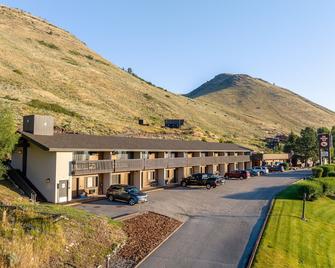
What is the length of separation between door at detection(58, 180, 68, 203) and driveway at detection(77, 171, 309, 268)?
2.04m

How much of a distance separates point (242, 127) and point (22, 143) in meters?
124

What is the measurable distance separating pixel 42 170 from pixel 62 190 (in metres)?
2.75

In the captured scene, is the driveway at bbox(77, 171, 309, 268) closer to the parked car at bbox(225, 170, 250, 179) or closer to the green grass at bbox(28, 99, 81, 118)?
the parked car at bbox(225, 170, 250, 179)

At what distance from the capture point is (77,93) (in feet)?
327

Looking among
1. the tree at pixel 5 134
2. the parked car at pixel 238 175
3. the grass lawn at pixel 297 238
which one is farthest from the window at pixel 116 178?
the parked car at pixel 238 175

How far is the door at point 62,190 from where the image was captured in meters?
31.1

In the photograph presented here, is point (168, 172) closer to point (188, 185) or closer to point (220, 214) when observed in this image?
point (188, 185)

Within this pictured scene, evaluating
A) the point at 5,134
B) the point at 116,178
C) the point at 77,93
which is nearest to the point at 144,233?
the point at 5,134

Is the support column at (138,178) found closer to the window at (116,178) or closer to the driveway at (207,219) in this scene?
the window at (116,178)

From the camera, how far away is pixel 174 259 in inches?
763

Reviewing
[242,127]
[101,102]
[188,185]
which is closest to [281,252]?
[188,185]

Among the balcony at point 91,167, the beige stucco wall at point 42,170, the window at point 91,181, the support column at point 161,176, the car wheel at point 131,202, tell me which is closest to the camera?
the beige stucco wall at point 42,170

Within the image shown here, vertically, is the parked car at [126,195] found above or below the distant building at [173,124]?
below

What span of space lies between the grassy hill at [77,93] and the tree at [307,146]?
17.8m
